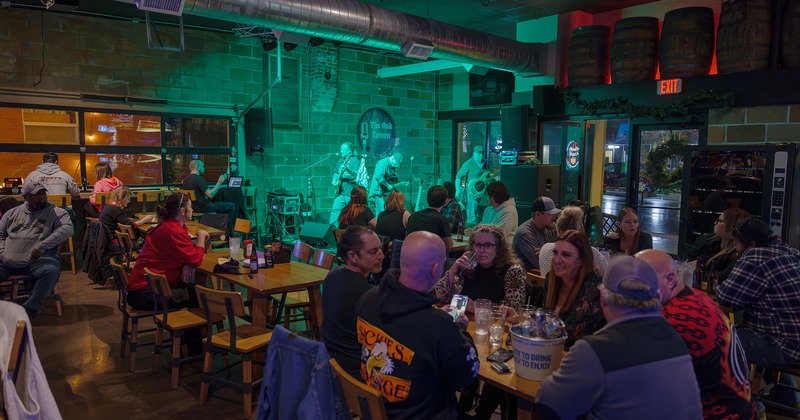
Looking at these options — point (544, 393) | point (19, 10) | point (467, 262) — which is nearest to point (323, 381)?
point (544, 393)

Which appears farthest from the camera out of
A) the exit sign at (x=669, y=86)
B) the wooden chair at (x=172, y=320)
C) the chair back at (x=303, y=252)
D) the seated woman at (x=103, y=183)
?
the seated woman at (x=103, y=183)

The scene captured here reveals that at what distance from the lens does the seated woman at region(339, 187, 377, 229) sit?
Answer: 6.29 meters

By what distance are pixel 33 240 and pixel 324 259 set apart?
9.42 ft

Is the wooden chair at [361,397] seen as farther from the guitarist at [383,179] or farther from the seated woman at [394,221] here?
the guitarist at [383,179]

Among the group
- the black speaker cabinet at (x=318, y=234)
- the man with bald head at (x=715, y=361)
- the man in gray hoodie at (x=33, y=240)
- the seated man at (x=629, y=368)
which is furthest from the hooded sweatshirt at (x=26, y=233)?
the man with bald head at (x=715, y=361)

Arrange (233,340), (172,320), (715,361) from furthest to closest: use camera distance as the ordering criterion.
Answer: (172,320) < (233,340) < (715,361)

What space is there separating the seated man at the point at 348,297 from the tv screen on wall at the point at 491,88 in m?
8.68

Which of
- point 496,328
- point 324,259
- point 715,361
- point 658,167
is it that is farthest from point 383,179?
point 715,361

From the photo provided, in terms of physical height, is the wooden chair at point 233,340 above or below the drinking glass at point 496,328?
below

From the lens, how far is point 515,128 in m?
8.52

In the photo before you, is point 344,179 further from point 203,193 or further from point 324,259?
point 324,259

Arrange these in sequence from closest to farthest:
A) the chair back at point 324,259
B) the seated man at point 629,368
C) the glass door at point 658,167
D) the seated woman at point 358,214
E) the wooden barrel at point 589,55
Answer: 1. the seated man at point 629,368
2. the chair back at point 324,259
3. the seated woman at point 358,214
4. the glass door at point 658,167
5. the wooden barrel at point 589,55

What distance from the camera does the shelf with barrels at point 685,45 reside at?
5695 millimetres

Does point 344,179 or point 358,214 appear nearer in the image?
point 358,214
